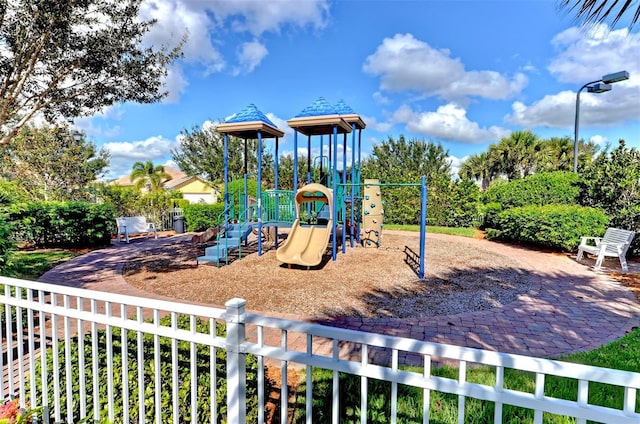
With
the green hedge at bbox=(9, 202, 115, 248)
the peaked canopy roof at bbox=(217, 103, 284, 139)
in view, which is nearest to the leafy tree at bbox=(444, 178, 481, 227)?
the peaked canopy roof at bbox=(217, 103, 284, 139)

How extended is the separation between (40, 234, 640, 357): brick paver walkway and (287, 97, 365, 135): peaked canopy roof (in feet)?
17.6

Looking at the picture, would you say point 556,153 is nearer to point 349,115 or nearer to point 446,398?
point 349,115

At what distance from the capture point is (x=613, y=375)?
1219 millimetres

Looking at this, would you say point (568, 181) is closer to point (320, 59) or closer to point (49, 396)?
point (320, 59)

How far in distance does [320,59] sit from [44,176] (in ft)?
43.6

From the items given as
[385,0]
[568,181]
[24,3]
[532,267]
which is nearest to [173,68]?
[24,3]

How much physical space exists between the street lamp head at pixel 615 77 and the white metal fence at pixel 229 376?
32.3 feet

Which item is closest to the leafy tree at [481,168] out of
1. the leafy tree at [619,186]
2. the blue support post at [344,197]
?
the leafy tree at [619,186]

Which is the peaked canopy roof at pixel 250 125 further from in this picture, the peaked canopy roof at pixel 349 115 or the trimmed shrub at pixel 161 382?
the trimmed shrub at pixel 161 382

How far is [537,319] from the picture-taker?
463cm

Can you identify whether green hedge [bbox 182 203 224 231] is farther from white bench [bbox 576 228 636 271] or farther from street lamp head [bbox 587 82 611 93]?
A: street lamp head [bbox 587 82 611 93]

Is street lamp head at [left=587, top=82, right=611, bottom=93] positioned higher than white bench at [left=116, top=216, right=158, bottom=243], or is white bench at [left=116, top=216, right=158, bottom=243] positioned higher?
street lamp head at [left=587, top=82, right=611, bottom=93]

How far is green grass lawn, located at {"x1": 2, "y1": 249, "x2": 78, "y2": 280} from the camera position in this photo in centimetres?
682

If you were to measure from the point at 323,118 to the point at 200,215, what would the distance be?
853 cm
